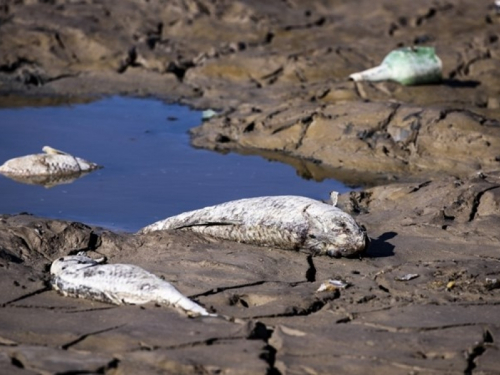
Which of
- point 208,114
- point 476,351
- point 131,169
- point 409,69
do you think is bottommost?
point 131,169

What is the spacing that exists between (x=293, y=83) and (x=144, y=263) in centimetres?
713

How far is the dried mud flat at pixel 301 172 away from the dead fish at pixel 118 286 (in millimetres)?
70

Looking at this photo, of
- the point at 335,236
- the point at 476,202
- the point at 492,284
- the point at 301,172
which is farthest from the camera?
the point at 301,172

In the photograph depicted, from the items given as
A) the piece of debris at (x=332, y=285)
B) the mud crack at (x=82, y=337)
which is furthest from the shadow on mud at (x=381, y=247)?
the mud crack at (x=82, y=337)

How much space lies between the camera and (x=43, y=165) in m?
10.1

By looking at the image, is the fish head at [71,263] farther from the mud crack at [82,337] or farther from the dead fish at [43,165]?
the dead fish at [43,165]

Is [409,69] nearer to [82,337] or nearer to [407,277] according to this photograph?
[407,277]

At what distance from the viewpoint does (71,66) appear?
1484cm

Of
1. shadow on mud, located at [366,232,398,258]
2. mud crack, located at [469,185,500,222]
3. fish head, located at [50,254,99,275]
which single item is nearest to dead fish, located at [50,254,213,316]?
fish head, located at [50,254,99,275]

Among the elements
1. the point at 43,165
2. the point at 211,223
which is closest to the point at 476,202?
the point at 211,223

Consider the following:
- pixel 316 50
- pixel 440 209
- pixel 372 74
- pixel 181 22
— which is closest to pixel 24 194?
pixel 440 209

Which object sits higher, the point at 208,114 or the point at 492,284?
the point at 492,284

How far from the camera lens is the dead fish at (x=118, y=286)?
598cm

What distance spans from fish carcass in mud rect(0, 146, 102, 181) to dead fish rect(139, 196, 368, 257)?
284cm
